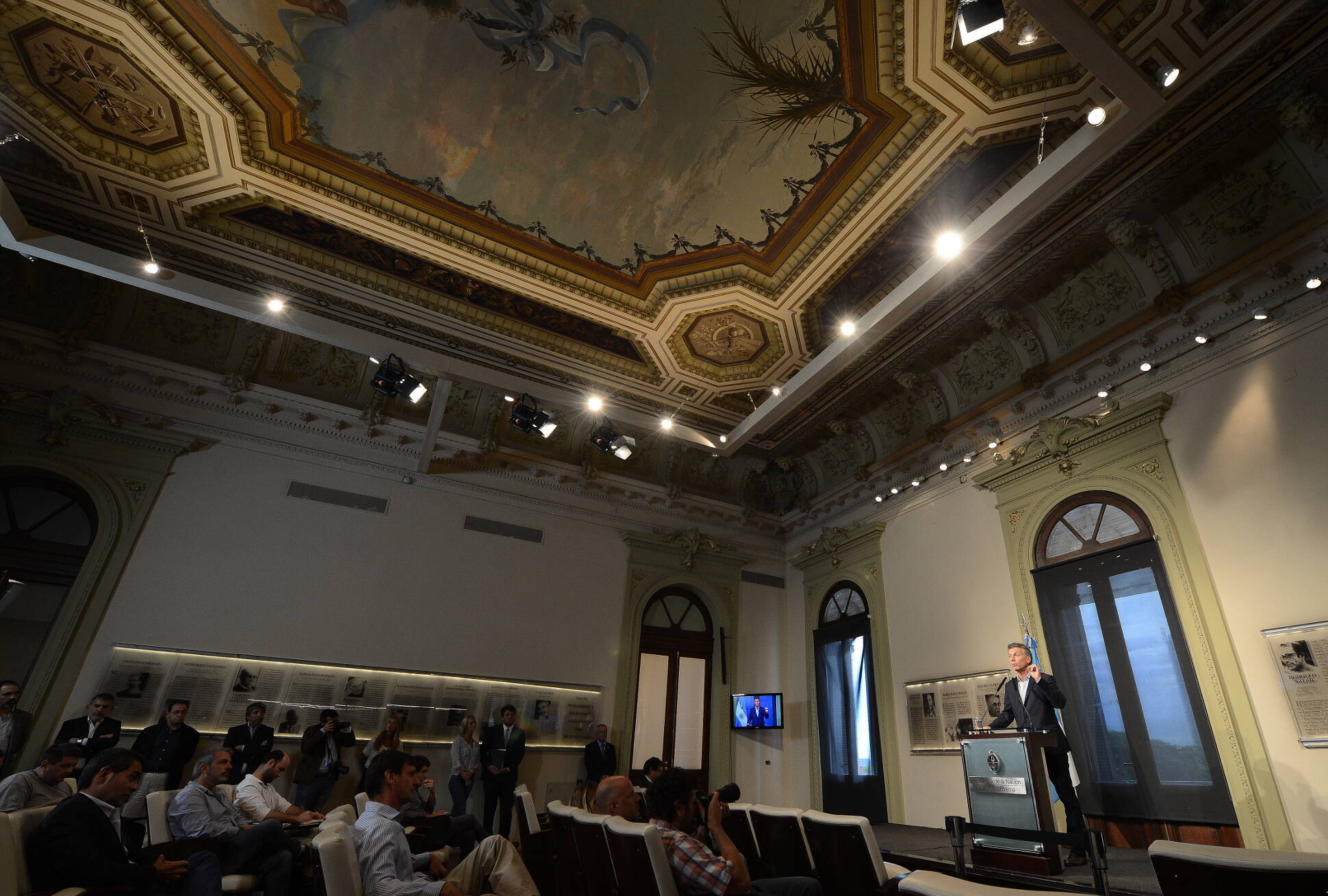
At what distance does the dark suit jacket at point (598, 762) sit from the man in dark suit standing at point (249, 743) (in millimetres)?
3526

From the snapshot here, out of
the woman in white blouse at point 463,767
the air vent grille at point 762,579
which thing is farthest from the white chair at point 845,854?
the air vent grille at point 762,579

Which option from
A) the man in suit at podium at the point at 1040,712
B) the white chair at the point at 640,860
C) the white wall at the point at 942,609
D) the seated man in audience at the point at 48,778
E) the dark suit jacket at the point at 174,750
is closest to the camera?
the white chair at the point at 640,860

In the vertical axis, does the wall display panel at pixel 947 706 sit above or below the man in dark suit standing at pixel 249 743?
above

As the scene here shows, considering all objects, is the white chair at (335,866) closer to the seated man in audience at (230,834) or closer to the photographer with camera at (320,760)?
the seated man in audience at (230,834)

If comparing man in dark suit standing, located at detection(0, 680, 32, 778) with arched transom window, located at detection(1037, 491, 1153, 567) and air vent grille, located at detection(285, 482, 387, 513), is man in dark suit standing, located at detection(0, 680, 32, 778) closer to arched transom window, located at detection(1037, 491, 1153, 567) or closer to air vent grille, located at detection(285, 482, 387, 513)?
air vent grille, located at detection(285, 482, 387, 513)

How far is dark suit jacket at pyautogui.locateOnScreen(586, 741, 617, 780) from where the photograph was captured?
8.01 metres

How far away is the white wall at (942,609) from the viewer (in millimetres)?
7008

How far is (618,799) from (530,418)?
16.4 ft

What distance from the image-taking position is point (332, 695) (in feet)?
24.2

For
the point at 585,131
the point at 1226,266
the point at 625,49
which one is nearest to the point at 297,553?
the point at 585,131

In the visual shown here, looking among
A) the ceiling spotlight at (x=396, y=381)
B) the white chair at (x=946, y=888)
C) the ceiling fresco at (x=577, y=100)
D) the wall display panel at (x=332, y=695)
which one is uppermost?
the ceiling fresco at (x=577, y=100)

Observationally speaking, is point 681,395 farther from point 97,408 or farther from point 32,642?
point 32,642

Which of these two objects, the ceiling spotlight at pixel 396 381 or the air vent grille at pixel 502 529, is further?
the air vent grille at pixel 502 529

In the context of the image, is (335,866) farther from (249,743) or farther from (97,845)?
(249,743)
